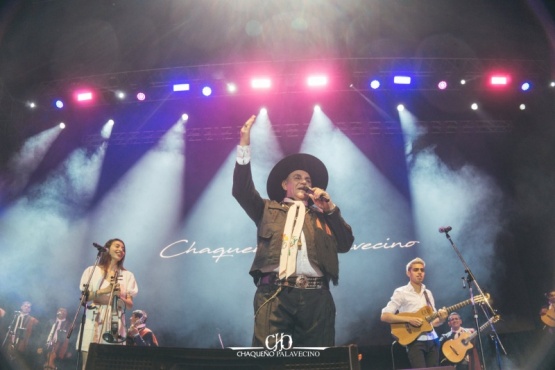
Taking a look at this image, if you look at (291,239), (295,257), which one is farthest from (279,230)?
(295,257)

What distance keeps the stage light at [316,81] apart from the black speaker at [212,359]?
8781 millimetres

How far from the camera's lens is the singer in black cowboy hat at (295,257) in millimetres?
3432

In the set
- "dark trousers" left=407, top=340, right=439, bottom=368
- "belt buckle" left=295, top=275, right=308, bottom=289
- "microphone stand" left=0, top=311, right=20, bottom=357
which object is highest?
"microphone stand" left=0, top=311, right=20, bottom=357

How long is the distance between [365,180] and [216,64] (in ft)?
12.9

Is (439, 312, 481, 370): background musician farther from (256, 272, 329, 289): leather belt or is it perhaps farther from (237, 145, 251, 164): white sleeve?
(237, 145, 251, 164): white sleeve

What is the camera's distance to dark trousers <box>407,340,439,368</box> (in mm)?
6129

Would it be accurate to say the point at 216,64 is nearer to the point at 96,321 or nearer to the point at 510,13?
the point at 510,13

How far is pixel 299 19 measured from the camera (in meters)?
8.29

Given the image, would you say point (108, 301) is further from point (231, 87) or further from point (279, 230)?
point (231, 87)

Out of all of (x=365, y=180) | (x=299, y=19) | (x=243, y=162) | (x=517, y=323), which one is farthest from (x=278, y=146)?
(x=243, y=162)

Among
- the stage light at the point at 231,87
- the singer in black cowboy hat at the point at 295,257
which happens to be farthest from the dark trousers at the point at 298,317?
the stage light at the point at 231,87

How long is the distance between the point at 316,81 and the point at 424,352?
19.1 ft

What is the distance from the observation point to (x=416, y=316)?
6.39m

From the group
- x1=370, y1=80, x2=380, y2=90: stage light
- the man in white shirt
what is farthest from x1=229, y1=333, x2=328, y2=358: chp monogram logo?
x1=370, y1=80, x2=380, y2=90: stage light
